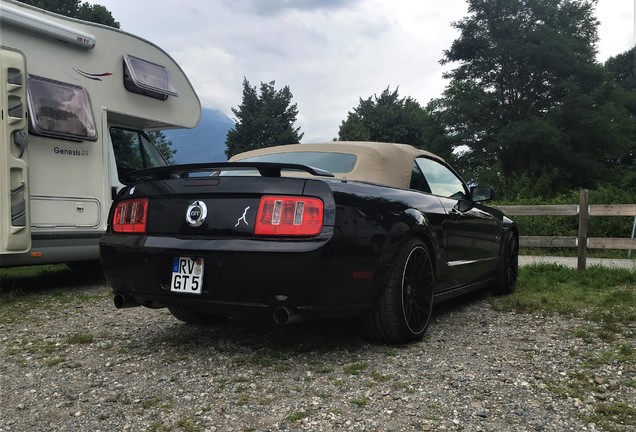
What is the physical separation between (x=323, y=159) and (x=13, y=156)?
2999 mm

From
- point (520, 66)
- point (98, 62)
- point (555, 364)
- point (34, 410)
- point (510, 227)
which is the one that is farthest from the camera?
point (520, 66)

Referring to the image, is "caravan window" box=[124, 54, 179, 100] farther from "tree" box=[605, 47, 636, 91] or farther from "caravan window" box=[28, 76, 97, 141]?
"tree" box=[605, 47, 636, 91]

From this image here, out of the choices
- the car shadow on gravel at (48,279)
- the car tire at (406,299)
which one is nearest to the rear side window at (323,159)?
the car tire at (406,299)

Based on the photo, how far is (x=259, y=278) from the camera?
283 centimetres

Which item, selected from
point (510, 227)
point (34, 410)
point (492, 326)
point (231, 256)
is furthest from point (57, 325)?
point (510, 227)

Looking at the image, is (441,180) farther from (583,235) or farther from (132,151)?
(132,151)

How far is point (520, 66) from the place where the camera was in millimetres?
32875

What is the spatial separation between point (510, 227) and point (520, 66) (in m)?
30.6

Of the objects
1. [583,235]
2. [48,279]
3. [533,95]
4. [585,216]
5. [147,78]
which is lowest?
[48,279]

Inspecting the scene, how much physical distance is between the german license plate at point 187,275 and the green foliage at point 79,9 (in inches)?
1256

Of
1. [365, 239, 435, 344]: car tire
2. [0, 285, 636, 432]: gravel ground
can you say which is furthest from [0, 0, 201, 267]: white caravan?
[365, 239, 435, 344]: car tire

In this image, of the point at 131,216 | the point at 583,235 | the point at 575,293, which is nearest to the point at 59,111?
the point at 131,216

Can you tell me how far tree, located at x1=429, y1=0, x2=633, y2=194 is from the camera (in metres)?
30.4

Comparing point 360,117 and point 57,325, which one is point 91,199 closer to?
point 57,325
